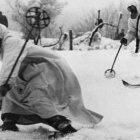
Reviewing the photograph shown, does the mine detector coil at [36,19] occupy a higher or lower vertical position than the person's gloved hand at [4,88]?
higher

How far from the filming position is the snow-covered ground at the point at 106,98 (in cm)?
605

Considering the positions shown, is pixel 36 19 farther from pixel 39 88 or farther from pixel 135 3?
pixel 135 3

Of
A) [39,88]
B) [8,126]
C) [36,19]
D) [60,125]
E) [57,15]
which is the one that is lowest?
[57,15]

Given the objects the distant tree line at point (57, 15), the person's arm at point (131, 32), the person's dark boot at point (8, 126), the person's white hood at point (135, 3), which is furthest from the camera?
the distant tree line at point (57, 15)

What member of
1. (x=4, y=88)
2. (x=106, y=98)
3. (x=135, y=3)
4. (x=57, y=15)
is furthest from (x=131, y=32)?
(x=57, y=15)

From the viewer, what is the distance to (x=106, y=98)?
8406 millimetres

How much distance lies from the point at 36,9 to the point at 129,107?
2.24 meters

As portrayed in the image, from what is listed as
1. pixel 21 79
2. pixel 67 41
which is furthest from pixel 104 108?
pixel 67 41

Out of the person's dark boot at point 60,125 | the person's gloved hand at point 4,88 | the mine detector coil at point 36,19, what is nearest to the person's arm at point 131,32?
the mine detector coil at point 36,19

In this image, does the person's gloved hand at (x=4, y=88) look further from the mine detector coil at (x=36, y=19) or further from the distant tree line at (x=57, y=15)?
the distant tree line at (x=57, y=15)

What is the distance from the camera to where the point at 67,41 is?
22.0 m

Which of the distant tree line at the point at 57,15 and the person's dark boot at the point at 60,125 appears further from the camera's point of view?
the distant tree line at the point at 57,15

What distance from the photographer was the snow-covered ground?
6.05 m

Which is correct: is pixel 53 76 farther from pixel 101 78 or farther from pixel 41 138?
pixel 101 78
